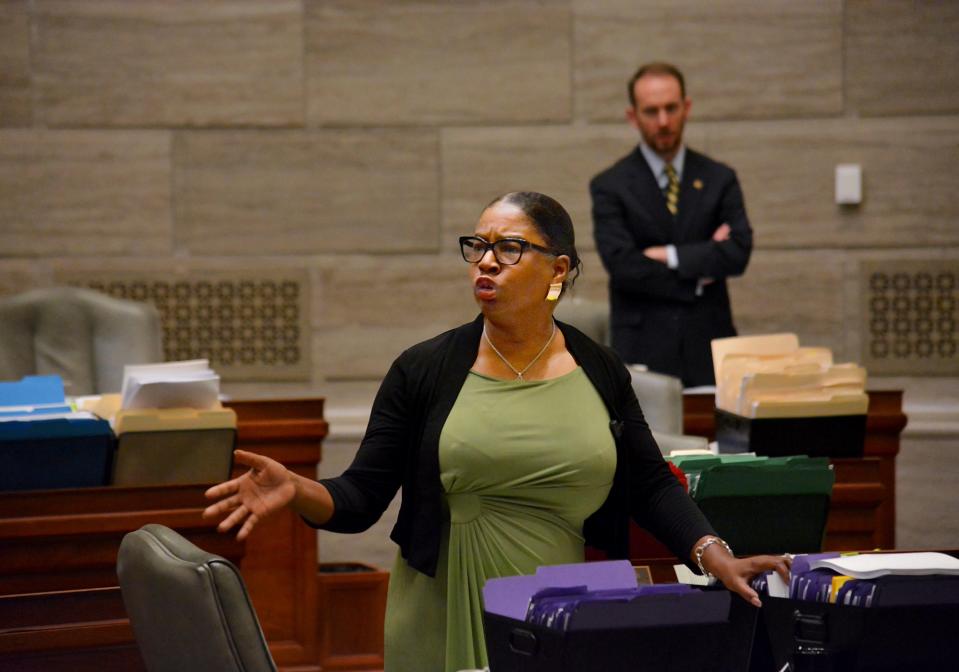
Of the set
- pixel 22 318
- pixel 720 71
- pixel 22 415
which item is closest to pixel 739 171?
pixel 720 71

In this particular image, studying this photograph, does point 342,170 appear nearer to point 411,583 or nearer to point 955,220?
point 955,220

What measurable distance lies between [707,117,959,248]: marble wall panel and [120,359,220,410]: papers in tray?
3.91 m

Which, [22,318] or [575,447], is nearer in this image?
[575,447]

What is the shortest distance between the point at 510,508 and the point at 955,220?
16.1ft

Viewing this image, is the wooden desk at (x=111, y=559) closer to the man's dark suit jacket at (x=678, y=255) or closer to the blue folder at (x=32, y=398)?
the blue folder at (x=32, y=398)

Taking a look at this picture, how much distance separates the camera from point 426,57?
6.78 meters

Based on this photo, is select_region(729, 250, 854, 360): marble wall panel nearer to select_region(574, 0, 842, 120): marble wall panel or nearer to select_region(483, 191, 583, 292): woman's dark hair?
select_region(574, 0, 842, 120): marble wall panel

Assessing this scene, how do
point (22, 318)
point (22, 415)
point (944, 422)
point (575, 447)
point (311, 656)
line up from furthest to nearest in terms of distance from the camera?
point (944, 422), point (22, 318), point (311, 656), point (22, 415), point (575, 447)

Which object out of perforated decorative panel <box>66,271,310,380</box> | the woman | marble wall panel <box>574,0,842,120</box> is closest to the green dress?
the woman

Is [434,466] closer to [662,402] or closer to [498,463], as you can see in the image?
[498,463]

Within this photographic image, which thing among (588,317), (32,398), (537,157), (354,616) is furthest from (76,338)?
(537,157)

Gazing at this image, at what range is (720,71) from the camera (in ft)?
22.2

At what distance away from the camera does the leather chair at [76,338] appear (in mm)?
4984

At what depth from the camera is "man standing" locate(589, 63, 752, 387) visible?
5.02 m
